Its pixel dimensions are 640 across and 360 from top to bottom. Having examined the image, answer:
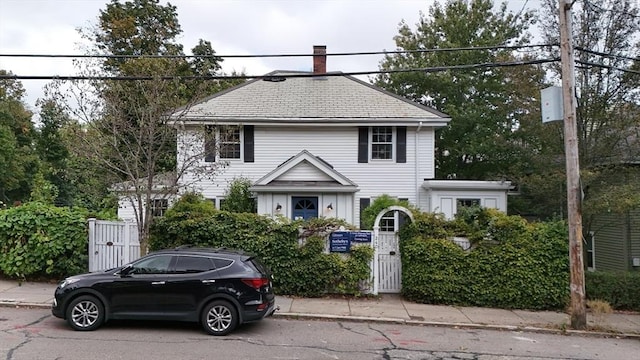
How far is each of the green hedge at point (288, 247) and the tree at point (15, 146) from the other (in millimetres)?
32718

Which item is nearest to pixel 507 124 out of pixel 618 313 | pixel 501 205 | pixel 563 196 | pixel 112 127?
pixel 501 205

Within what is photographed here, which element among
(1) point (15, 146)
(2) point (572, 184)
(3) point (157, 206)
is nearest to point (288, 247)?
(3) point (157, 206)

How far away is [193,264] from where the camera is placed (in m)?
8.72

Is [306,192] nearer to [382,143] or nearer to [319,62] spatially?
[382,143]

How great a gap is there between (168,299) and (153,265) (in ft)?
2.47

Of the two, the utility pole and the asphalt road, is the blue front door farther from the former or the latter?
the utility pole

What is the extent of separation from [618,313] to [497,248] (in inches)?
134

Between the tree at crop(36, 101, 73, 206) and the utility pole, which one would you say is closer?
the utility pole

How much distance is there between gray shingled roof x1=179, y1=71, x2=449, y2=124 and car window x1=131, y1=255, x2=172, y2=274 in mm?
9600

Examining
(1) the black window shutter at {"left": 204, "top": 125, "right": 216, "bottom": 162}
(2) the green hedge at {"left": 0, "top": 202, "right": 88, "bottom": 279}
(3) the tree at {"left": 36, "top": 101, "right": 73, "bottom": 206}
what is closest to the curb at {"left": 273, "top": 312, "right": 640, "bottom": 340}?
(1) the black window shutter at {"left": 204, "top": 125, "right": 216, "bottom": 162}

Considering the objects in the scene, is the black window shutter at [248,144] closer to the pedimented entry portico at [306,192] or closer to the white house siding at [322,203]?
the pedimented entry portico at [306,192]

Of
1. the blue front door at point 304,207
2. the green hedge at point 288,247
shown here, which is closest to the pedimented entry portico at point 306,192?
the blue front door at point 304,207

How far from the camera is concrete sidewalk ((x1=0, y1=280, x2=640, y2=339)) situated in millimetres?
9984

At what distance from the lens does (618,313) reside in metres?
11.6
